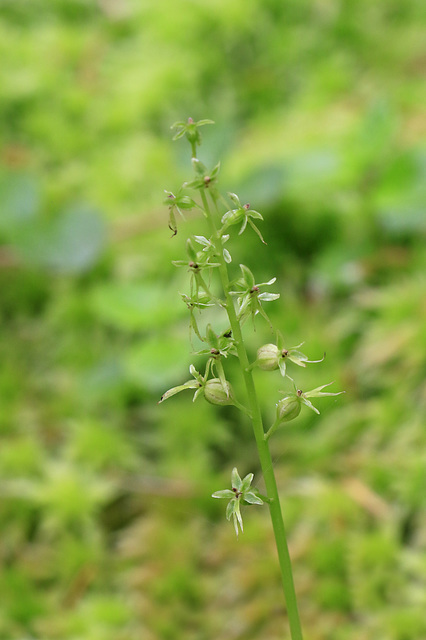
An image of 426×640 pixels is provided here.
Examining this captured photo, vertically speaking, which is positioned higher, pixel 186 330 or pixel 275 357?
pixel 186 330

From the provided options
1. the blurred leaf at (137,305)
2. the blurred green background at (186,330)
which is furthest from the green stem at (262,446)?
the blurred leaf at (137,305)

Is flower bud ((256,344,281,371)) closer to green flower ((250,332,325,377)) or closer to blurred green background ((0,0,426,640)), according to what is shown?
green flower ((250,332,325,377))

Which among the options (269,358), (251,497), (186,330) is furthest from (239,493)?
(186,330)

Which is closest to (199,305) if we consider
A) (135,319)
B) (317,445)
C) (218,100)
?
(317,445)

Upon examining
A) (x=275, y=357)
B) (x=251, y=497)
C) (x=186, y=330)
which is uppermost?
(x=186, y=330)

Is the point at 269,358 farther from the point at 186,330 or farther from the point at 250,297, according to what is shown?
the point at 186,330

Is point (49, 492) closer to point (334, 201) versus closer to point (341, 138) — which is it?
point (334, 201)
